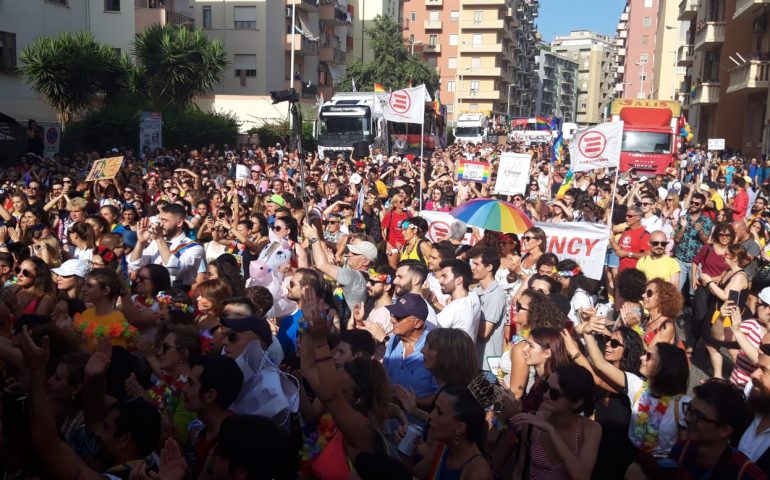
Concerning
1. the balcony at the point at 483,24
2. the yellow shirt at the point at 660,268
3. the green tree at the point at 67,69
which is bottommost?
the yellow shirt at the point at 660,268

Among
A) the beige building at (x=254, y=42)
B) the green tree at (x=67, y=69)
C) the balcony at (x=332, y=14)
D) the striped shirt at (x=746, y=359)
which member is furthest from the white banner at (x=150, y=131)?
the balcony at (x=332, y=14)

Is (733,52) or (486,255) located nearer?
(486,255)

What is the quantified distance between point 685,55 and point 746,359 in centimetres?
5731

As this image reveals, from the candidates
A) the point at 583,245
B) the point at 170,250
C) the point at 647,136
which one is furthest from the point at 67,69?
the point at 583,245

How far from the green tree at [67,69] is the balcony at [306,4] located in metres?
19.4

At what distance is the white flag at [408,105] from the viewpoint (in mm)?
13539

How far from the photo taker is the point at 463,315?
5.78 meters

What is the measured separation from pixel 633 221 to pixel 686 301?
1.67 meters

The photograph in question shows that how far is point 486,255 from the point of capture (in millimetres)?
6641

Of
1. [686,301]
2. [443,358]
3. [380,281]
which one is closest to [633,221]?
[686,301]

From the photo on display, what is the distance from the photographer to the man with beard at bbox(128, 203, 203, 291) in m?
7.47

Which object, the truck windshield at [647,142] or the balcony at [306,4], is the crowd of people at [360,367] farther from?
the balcony at [306,4]

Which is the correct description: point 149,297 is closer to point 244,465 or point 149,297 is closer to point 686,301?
point 244,465

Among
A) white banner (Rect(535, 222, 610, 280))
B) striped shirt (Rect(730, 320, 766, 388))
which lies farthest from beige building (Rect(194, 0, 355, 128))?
striped shirt (Rect(730, 320, 766, 388))
